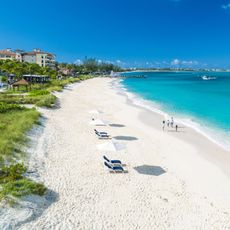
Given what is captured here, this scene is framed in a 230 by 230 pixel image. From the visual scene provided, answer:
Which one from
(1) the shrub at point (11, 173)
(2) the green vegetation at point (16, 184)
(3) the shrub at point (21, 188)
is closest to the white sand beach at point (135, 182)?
(3) the shrub at point (21, 188)

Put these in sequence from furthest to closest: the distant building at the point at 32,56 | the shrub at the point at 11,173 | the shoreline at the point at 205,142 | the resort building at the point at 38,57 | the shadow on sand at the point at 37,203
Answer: the resort building at the point at 38,57 → the distant building at the point at 32,56 → the shoreline at the point at 205,142 → the shrub at the point at 11,173 → the shadow on sand at the point at 37,203

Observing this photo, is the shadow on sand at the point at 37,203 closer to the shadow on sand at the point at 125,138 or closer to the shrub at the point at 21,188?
the shrub at the point at 21,188

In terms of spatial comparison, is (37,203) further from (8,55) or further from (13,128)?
(8,55)

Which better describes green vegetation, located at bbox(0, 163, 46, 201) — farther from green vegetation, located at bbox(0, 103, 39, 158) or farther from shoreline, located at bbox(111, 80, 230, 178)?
shoreline, located at bbox(111, 80, 230, 178)

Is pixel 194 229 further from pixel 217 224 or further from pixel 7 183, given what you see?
pixel 7 183

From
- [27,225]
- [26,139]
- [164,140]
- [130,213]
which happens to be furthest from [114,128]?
[27,225]
